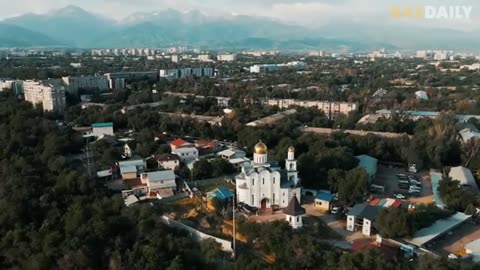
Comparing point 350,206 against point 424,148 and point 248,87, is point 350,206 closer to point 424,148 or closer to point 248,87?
point 424,148

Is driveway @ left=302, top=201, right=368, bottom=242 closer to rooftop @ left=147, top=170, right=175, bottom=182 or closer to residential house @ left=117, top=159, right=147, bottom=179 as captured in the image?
rooftop @ left=147, top=170, right=175, bottom=182

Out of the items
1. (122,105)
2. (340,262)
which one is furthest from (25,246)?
(122,105)

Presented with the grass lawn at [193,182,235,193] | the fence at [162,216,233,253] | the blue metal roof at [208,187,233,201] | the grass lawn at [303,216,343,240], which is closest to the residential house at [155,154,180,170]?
the grass lawn at [193,182,235,193]

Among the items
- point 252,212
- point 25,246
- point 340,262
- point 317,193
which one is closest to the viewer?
point 340,262

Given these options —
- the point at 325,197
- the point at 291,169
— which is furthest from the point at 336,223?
the point at 291,169

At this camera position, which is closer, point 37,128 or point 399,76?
point 37,128

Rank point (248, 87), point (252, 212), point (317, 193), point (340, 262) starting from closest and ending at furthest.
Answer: point (340, 262) → point (252, 212) → point (317, 193) → point (248, 87)

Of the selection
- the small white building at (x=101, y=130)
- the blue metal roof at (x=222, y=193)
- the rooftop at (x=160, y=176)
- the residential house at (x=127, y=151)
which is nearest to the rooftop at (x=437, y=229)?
the blue metal roof at (x=222, y=193)

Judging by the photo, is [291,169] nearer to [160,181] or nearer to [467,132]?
[160,181]

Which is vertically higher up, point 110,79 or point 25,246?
point 110,79
